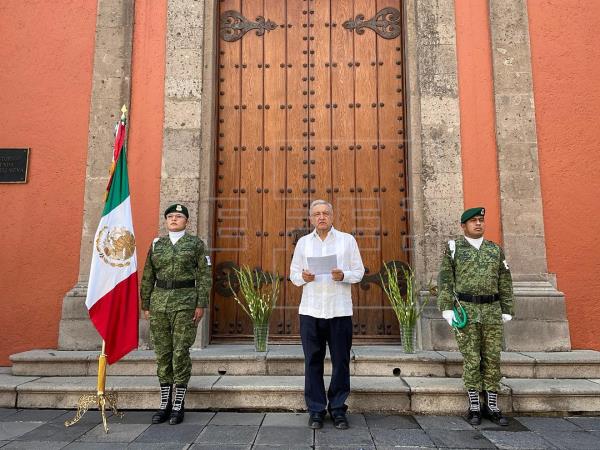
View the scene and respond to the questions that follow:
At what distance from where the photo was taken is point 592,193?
508cm

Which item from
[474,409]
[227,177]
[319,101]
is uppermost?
[319,101]

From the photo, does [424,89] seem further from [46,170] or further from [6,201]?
[6,201]

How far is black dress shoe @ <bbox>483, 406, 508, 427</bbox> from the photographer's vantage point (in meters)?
3.50

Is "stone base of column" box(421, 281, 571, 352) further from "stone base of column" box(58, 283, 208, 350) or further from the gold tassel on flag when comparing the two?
the gold tassel on flag

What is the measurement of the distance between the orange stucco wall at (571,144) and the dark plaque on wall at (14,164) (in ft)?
19.8

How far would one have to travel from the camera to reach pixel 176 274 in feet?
12.5

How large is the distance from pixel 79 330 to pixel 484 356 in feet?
13.4

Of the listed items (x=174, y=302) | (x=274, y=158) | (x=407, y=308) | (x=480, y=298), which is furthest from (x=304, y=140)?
(x=480, y=298)

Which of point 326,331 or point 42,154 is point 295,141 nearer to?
Answer: point 326,331

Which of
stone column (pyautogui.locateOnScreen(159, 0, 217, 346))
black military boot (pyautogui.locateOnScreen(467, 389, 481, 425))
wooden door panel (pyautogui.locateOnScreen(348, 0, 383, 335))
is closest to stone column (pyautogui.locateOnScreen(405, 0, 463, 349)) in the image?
wooden door panel (pyautogui.locateOnScreen(348, 0, 383, 335))

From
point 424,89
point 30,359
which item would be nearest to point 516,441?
point 424,89

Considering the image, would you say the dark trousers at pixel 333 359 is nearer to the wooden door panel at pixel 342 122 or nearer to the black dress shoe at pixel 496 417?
the black dress shoe at pixel 496 417

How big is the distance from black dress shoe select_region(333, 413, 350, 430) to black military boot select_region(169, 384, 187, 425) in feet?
4.06

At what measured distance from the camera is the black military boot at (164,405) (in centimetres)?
361
